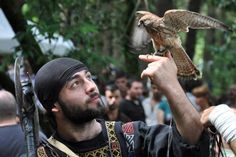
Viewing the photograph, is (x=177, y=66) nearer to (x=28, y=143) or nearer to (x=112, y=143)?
(x=112, y=143)

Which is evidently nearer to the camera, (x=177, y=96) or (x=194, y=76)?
(x=177, y=96)

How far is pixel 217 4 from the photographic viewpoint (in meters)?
11.7

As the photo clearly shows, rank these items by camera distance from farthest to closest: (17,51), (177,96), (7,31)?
1. (7,31)
2. (17,51)
3. (177,96)

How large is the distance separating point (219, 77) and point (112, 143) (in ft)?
60.6

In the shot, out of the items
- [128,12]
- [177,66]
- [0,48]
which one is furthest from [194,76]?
[128,12]

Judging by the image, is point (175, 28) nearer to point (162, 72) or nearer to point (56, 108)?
point (162, 72)

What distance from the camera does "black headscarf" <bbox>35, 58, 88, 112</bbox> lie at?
3.31 m

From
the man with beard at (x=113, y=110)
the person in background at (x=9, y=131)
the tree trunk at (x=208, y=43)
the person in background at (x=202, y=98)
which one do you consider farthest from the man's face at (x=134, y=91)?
the tree trunk at (x=208, y=43)

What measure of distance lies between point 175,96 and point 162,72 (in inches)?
4.9

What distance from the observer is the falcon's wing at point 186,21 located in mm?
2980

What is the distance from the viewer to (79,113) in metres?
3.22

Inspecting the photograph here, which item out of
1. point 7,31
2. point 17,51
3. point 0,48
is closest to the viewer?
point 17,51

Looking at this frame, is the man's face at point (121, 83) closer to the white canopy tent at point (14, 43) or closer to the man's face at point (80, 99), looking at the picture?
the white canopy tent at point (14, 43)

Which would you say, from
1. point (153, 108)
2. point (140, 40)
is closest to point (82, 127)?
point (140, 40)
